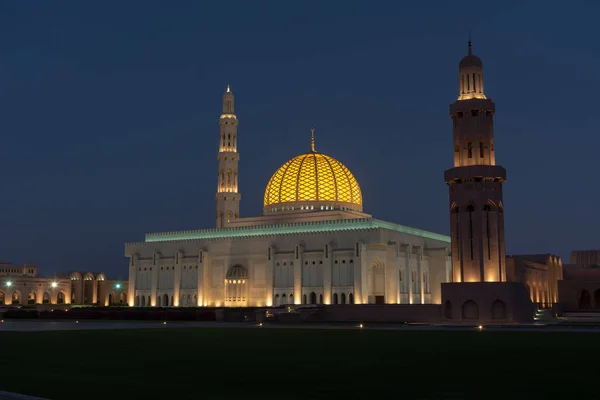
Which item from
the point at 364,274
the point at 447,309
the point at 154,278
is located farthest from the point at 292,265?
the point at 447,309

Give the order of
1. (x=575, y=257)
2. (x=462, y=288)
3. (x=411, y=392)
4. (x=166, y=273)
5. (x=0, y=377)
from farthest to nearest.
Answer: (x=575, y=257) → (x=166, y=273) → (x=462, y=288) → (x=0, y=377) → (x=411, y=392)

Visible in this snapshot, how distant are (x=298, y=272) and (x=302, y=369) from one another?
43970mm

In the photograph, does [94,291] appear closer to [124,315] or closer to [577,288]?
[124,315]

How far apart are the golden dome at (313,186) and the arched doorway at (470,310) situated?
86.2ft

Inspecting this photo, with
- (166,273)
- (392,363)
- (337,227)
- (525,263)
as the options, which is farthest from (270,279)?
(392,363)

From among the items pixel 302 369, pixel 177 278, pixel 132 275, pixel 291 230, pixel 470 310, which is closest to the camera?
pixel 302 369

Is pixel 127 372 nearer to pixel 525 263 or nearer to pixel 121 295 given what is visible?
pixel 525 263

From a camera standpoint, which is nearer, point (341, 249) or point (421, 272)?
point (341, 249)

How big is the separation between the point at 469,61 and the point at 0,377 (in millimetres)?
35801

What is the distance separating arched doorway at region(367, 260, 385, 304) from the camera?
55312 millimetres

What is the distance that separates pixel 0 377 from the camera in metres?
12.5

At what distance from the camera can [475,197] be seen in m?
39.8

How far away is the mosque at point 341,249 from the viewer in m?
39.7

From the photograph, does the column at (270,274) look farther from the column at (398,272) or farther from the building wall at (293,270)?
the column at (398,272)
